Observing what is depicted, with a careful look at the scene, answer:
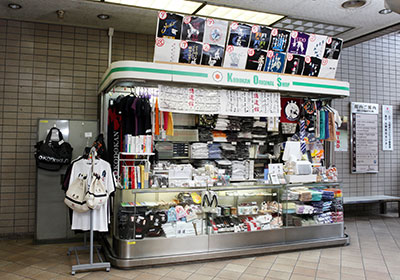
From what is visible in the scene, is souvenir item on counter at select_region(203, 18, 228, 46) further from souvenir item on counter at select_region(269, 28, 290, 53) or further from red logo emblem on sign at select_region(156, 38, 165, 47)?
souvenir item on counter at select_region(269, 28, 290, 53)

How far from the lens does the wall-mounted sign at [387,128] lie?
917 centimetres

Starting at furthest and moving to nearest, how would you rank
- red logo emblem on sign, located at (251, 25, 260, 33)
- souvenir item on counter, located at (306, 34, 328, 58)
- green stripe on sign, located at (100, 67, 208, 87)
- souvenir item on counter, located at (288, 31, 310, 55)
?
souvenir item on counter, located at (306, 34, 328, 58)
souvenir item on counter, located at (288, 31, 310, 55)
red logo emblem on sign, located at (251, 25, 260, 33)
green stripe on sign, located at (100, 67, 208, 87)

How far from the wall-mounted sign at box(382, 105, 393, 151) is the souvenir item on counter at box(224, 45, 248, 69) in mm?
5445

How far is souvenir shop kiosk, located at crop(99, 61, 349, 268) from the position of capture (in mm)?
4980

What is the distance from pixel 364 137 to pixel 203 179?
536 centimetres

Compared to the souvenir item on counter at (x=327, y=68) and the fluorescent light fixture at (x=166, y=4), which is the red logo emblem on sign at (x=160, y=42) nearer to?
the fluorescent light fixture at (x=166, y=4)

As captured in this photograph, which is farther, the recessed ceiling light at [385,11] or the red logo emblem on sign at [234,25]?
the recessed ceiling light at [385,11]

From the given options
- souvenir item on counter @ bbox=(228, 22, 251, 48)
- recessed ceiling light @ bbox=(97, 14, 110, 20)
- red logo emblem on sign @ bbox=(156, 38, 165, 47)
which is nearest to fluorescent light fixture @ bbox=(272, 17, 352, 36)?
souvenir item on counter @ bbox=(228, 22, 251, 48)

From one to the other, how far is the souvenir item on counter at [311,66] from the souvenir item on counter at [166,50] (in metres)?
2.35

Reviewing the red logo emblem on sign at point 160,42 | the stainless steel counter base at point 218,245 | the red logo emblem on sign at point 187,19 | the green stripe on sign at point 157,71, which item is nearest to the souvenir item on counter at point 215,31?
the red logo emblem on sign at point 187,19

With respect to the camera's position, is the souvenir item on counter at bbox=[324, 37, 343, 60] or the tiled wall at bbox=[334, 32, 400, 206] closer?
the souvenir item on counter at bbox=[324, 37, 343, 60]

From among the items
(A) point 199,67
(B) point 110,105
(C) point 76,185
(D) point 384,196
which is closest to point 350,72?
(D) point 384,196

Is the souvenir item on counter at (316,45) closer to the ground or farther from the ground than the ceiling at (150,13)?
closer to the ground

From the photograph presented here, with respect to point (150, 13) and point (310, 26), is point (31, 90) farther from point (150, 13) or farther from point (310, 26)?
point (310, 26)
